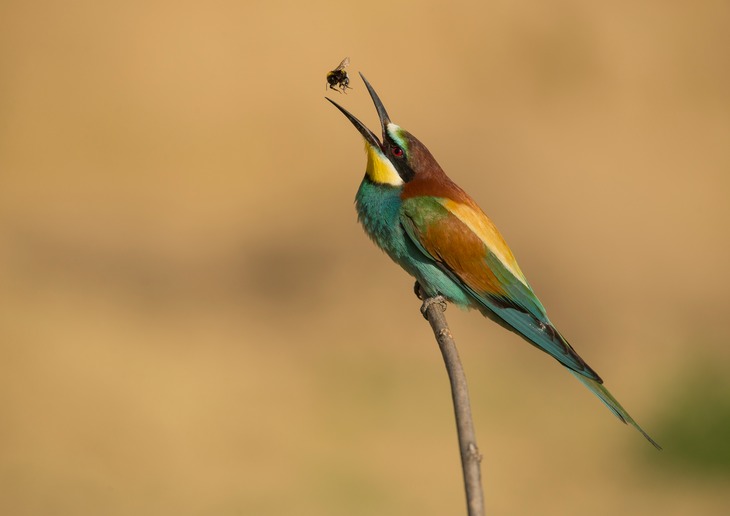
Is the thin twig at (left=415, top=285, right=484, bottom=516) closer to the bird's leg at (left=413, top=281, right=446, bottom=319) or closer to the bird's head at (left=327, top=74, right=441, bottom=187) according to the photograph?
the bird's leg at (left=413, top=281, right=446, bottom=319)

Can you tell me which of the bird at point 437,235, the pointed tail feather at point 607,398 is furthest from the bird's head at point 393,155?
the pointed tail feather at point 607,398

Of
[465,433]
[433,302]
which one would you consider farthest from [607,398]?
[465,433]

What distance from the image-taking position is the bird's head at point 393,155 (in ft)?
8.43

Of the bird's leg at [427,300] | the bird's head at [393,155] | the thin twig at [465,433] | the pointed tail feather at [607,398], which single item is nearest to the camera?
the thin twig at [465,433]

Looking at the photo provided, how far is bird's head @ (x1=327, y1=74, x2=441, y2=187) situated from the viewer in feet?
8.43

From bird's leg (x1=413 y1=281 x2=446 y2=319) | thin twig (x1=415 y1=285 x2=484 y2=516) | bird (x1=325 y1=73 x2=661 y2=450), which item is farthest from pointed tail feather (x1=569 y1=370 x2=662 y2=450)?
thin twig (x1=415 y1=285 x2=484 y2=516)

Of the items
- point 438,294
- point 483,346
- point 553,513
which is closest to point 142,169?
point 483,346

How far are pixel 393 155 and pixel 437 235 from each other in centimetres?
23

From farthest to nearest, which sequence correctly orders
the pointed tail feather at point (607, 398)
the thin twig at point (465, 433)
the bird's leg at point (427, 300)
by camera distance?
the bird's leg at point (427, 300) < the pointed tail feather at point (607, 398) < the thin twig at point (465, 433)

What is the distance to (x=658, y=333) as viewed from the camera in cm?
520

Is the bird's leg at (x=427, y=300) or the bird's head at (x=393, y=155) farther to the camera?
the bird's head at (x=393, y=155)

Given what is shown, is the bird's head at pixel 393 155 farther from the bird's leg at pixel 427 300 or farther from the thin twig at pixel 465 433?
the thin twig at pixel 465 433

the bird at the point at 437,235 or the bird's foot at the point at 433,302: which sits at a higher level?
the bird at the point at 437,235

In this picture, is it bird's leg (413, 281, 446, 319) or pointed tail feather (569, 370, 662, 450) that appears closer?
pointed tail feather (569, 370, 662, 450)
